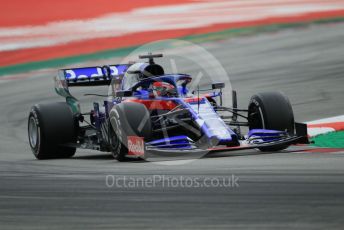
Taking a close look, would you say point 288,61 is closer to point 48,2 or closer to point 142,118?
point 48,2

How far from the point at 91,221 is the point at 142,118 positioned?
15.7ft

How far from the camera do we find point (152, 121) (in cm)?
1347

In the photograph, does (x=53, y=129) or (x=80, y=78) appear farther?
(x=80, y=78)

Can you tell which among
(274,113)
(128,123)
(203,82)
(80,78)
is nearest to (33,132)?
(80,78)

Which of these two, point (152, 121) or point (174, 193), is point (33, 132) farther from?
point (174, 193)

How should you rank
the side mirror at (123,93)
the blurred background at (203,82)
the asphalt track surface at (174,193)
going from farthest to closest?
the side mirror at (123,93) → the blurred background at (203,82) → the asphalt track surface at (174,193)

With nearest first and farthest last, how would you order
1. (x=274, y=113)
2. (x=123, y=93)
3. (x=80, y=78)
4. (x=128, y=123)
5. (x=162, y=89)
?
(x=128, y=123) < (x=274, y=113) < (x=123, y=93) < (x=162, y=89) < (x=80, y=78)

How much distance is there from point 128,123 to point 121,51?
14.4 metres

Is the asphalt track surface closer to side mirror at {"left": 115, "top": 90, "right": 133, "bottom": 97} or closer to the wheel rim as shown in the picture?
the wheel rim

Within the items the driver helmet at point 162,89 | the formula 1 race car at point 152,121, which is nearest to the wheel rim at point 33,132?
the formula 1 race car at point 152,121

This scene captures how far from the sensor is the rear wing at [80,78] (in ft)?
50.3

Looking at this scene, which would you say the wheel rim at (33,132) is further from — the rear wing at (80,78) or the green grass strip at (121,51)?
the green grass strip at (121,51)

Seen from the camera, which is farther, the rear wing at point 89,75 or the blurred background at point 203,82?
the rear wing at point 89,75

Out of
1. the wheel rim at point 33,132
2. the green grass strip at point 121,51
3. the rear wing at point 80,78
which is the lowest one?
the wheel rim at point 33,132
